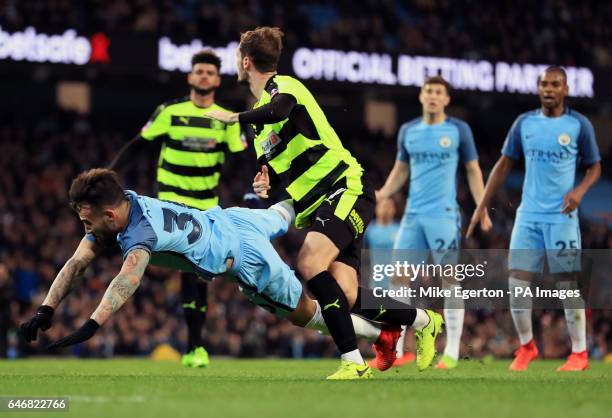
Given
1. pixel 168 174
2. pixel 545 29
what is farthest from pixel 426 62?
pixel 168 174

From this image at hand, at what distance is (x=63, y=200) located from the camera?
2141 centimetres

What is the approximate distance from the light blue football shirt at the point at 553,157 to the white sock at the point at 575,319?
21.7 inches

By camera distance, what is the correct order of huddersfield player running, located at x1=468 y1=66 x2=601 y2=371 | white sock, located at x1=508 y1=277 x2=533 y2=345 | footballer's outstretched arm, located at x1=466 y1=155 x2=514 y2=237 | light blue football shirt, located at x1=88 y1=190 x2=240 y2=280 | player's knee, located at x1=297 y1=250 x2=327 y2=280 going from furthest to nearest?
footballer's outstretched arm, located at x1=466 y1=155 x2=514 y2=237 → white sock, located at x1=508 y1=277 x2=533 y2=345 → huddersfield player running, located at x1=468 y1=66 x2=601 y2=371 → player's knee, located at x1=297 y1=250 x2=327 y2=280 → light blue football shirt, located at x1=88 y1=190 x2=240 y2=280

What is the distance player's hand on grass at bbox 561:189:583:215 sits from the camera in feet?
30.6

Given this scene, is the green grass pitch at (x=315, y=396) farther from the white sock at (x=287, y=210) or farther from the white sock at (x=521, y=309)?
the white sock at (x=521, y=309)

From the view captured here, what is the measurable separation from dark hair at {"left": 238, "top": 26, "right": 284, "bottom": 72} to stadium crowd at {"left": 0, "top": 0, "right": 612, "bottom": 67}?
1382 cm

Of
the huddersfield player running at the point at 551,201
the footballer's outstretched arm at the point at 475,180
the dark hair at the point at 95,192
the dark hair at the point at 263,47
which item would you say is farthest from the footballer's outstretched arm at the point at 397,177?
the dark hair at the point at 95,192

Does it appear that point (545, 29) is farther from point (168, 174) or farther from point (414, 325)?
point (414, 325)

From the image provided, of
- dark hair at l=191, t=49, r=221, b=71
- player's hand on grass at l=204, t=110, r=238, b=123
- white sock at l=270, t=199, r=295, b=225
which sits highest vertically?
dark hair at l=191, t=49, r=221, b=71

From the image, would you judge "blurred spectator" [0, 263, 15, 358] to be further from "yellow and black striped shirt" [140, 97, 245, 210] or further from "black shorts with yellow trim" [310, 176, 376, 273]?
"black shorts with yellow trim" [310, 176, 376, 273]

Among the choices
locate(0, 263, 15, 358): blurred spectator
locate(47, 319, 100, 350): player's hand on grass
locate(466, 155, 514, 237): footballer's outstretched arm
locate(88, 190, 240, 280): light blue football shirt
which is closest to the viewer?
locate(47, 319, 100, 350): player's hand on grass

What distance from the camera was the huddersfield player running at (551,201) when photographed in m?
9.62

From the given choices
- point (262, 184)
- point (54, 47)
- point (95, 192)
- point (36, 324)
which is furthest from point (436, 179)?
point (54, 47)

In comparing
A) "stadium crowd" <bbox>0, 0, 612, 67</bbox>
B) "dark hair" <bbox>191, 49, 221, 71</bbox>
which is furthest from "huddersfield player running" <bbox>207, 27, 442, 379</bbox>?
→ "stadium crowd" <bbox>0, 0, 612, 67</bbox>
